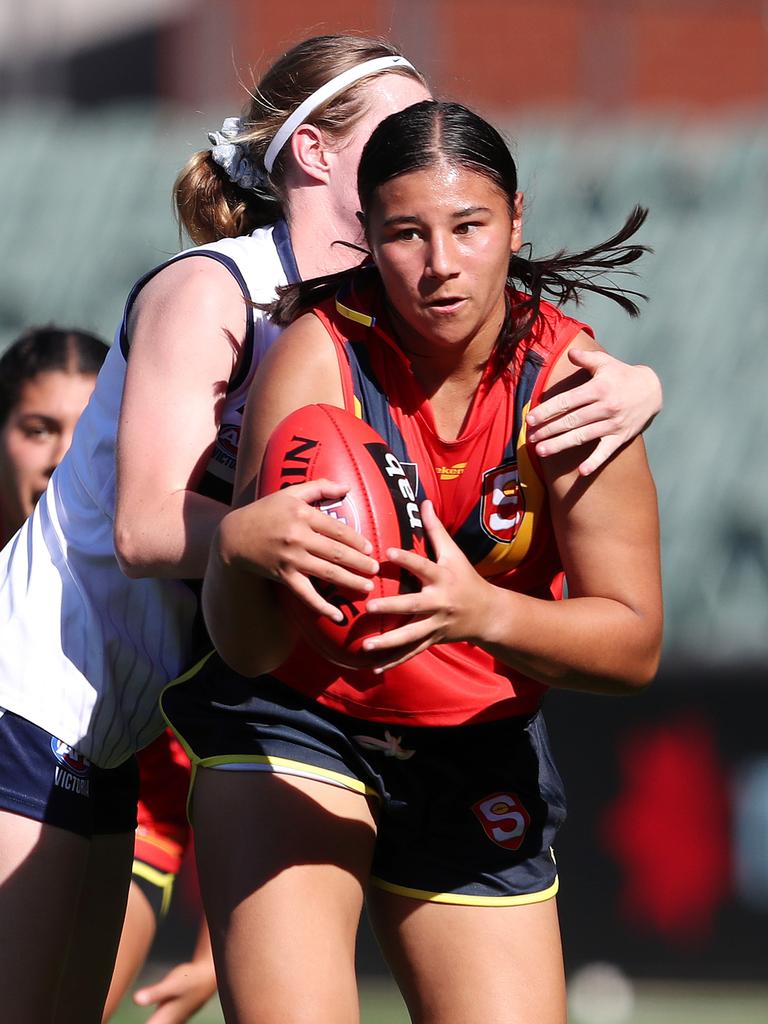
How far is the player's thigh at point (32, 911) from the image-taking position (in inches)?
113

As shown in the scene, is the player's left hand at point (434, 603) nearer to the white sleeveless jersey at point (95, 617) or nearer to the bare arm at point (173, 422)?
the bare arm at point (173, 422)

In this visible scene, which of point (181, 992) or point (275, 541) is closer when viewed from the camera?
point (275, 541)

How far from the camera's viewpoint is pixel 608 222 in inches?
320

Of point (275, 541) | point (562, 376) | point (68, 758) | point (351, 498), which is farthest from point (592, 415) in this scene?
point (68, 758)

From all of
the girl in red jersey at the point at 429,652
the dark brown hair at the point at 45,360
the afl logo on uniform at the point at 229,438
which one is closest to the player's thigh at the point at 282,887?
the girl in red jersey at the point at 429,652

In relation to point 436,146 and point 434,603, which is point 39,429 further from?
point 434,603

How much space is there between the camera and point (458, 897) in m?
2.82

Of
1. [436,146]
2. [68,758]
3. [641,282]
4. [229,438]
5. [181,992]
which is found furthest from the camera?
[641,282]

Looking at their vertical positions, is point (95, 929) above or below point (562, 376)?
below

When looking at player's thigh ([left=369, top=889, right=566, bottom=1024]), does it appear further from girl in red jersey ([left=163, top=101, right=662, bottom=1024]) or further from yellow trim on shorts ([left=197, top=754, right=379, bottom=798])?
yellow trim on shorts ([left=197, top=754, right=379, bottom=798])

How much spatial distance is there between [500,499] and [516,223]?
50 cm

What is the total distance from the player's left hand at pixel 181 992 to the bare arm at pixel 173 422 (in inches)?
73.4

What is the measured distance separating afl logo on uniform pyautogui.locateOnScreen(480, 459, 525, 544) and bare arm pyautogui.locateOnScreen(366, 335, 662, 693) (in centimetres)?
6

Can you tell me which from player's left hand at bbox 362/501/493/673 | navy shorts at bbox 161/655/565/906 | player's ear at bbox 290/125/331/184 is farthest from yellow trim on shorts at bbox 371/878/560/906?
player's ear at bbox 290/125/331/184
